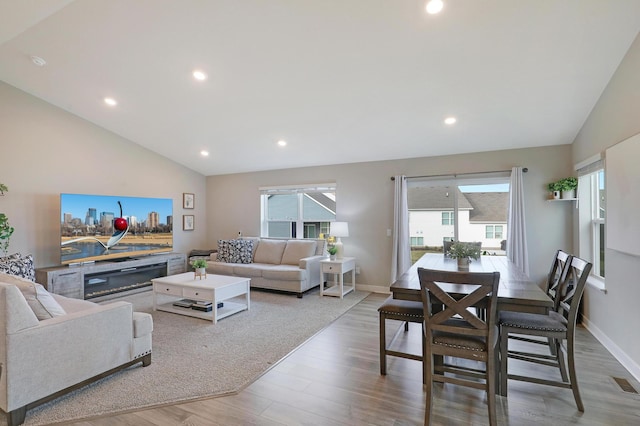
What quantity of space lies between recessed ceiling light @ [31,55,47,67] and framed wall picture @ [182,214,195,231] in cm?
354

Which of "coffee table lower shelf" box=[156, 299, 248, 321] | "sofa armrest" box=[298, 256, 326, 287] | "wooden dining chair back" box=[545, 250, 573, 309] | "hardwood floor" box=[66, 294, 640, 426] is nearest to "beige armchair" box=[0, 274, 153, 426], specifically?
"hardwood floor" box=[66, 294, 640, 426]

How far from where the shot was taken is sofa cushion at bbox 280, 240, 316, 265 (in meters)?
5.57

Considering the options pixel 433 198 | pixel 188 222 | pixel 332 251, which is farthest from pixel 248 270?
pixel 433 198

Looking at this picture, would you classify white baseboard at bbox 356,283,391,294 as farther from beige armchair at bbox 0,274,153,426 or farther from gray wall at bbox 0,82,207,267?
gray wall at bbox 0,82,207,267

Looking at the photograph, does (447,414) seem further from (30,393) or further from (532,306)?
(30,393)

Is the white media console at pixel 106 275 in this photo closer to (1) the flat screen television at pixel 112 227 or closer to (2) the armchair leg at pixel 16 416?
(1) the flat screen television at pixel 112 227

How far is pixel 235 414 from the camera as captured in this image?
81.0 inches

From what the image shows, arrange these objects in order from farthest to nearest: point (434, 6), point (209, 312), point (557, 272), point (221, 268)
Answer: point (221, 268)
point (209, 312)
point (557, 272)
point (434, 6)

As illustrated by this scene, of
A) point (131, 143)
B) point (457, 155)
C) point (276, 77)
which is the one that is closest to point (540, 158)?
point (457, 155)

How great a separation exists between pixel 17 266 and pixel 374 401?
4081 millimetres

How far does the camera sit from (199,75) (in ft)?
11.5

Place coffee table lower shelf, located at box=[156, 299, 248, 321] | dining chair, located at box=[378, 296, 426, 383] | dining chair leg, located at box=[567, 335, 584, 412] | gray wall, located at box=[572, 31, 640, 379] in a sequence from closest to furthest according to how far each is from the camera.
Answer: dining chair leg, located at box=[567, 335, 584, 412], dining chair, located at box=[378, 296, 426, 383], gray wall, located at box=[572, 31, 640, 379], coffee table lower shelf, located at box=[156, 299, 248, 321]

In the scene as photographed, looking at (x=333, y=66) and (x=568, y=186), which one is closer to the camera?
(x=333, y=66)

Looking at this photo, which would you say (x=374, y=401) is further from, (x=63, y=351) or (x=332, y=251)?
(x=332, y=251)
